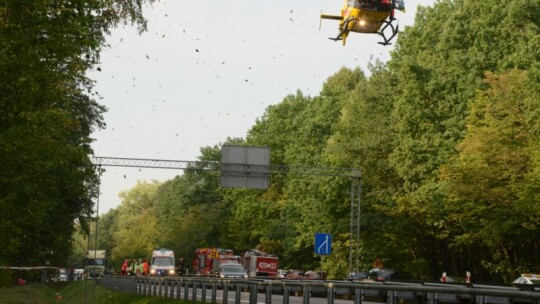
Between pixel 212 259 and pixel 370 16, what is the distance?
167 feet

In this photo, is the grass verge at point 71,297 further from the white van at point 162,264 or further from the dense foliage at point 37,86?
the white van at point 162,264

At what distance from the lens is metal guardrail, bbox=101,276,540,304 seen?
12.3m

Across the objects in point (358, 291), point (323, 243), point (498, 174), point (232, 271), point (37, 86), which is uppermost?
point (498, 174)

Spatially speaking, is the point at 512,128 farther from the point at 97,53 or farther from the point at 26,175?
the point at 26,175

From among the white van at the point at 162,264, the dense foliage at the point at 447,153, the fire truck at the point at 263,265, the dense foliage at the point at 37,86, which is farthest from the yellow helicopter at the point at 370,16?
the white van at the point at 162,264

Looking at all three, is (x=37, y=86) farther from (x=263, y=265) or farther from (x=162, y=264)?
(x=162, y=264)

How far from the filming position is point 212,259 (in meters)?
84.8

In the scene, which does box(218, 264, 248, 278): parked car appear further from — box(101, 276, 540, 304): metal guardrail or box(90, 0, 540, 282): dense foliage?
box(101, 276, 540, 304): metal guardrail

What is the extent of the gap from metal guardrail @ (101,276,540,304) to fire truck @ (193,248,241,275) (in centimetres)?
3975

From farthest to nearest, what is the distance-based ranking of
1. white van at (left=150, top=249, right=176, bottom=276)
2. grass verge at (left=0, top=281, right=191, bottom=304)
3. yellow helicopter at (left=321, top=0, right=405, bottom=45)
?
white van at (left=150, top=249, right=176, bottom=276)
grass verge at (left=0, top=281, right=191, bottom=304)
yellow helicopter at (left=321, top=0, right=405, bottom=45)

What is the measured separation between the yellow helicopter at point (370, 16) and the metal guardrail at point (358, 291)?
10683 mm

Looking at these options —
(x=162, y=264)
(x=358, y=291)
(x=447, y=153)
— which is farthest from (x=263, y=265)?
(x=358, y=291)

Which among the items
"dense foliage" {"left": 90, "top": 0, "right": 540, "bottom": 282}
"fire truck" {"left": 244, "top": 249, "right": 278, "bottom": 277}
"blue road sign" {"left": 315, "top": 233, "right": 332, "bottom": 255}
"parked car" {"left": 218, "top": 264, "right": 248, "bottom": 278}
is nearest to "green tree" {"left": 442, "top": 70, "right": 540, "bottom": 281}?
"dense foliage" {"left": 90, "top": 0, "right": 540, "bottom": 282}

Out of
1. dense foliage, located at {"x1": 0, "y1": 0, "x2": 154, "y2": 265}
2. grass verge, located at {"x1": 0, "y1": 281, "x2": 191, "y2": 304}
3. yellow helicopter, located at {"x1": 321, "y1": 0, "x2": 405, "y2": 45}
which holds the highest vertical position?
yellow helicopter, located at {"x1": 321, "y1": 0, "x2": 405, "y2": 45}
